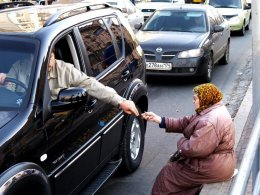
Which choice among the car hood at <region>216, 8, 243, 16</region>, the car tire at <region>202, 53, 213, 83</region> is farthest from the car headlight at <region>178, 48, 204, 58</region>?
the car hood at <region>216, 8, 243, 16</region>

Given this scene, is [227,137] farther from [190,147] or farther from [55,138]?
[55,138]

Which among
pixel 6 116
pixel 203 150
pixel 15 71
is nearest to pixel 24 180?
pixel 6 116

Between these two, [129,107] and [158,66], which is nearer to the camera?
[129,107]

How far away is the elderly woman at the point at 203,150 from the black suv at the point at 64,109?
586mm

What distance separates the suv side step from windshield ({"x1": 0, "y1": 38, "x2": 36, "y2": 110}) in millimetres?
1115

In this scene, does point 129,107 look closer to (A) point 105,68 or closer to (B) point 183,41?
(A) point 105,68

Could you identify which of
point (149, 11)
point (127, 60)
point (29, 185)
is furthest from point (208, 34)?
point (149, 11)

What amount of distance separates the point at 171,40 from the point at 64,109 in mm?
7165

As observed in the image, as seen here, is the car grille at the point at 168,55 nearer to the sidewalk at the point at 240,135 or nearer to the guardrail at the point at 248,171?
the sidewalk at the point at 240,135

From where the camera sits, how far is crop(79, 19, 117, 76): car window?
458cm

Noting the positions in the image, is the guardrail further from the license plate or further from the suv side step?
the license plate

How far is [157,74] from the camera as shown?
10.4m

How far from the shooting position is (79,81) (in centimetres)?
412

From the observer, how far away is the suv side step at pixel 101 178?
4305 millimetres
